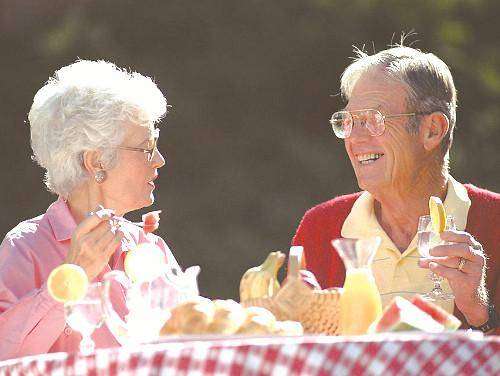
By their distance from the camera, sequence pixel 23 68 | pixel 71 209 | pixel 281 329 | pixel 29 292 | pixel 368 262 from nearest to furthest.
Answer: pixel 281 329
pixel 368 262
pixel 29 292
pixel 71 209
pixel 23 68

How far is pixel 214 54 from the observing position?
20.4 feet

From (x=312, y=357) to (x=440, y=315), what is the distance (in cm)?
44

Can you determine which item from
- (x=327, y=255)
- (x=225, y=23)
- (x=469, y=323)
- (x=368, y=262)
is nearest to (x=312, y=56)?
(x=225, y=23)

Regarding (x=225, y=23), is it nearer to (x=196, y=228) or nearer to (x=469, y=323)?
(x=196, y=228)

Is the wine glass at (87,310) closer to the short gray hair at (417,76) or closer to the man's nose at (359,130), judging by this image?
the man's nose at (359,130)

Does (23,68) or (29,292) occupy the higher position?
(23,68)

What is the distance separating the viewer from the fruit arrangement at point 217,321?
2.53 m

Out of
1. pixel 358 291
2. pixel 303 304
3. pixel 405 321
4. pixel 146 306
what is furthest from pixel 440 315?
pixel 146 306

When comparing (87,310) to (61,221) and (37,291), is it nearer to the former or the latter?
(37,291)

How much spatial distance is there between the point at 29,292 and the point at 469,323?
1.35 metres

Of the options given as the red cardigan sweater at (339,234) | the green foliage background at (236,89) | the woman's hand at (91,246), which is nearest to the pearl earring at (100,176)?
the woman's hand at (91,246)

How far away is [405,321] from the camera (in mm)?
2430

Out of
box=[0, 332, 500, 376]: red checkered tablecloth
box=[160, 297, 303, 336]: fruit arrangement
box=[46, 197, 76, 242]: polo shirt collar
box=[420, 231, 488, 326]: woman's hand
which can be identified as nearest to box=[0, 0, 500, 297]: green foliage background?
box=[46, 197, 76, 242]: polo shirt collar

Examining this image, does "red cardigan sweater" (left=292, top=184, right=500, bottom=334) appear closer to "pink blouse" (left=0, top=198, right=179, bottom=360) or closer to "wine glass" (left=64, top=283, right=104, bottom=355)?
"pink blouse" (left=0, top=198, right=179, bottom=360)
